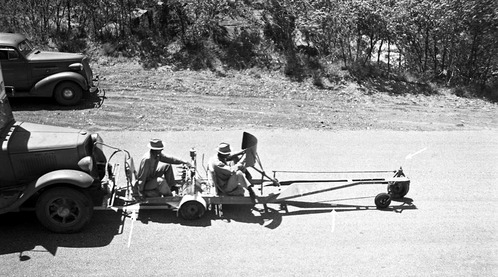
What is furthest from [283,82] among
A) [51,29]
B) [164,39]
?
[51,29]

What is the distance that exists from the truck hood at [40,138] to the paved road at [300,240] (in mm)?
1223

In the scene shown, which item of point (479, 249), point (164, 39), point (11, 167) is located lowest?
point (479, 249)

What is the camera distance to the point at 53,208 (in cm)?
783

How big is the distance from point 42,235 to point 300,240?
3813mm

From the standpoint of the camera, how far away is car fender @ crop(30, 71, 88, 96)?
1337 centimetres

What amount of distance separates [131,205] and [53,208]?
1.16 m

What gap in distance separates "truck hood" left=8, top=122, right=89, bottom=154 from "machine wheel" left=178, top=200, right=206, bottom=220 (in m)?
1.85

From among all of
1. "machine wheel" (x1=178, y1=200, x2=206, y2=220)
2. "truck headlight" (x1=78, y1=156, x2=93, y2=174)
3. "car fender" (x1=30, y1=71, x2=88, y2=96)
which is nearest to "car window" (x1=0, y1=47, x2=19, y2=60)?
"car fender" (x1=30, y1=71, x2=88, y2=96)

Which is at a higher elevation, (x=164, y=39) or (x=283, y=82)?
(x=164, y=39)

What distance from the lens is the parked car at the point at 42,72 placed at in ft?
43.3

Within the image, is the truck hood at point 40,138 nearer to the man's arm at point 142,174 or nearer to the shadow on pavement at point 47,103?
the man's arm at point 142,174

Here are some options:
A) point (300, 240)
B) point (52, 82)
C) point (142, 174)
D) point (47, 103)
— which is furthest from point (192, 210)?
point (47, 103)

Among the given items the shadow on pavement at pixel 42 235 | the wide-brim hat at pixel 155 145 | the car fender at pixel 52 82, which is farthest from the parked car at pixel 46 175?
the car fender at pixel 52 82

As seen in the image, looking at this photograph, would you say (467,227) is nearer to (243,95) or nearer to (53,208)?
(53,208)
